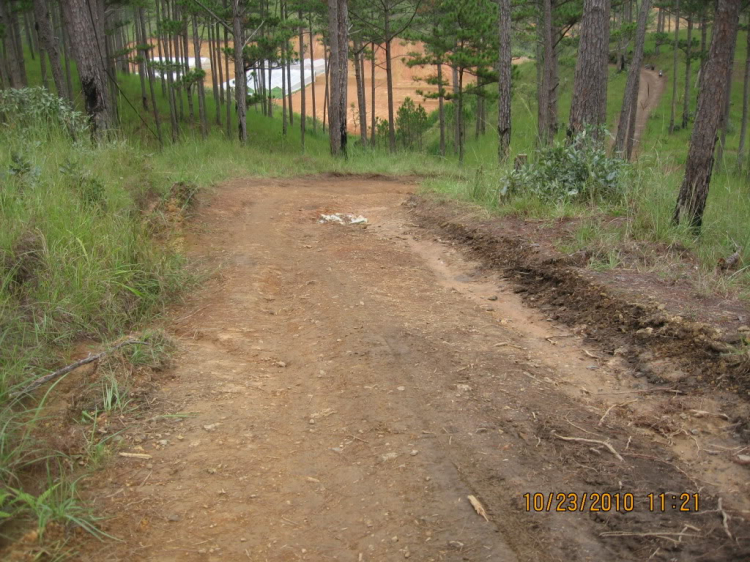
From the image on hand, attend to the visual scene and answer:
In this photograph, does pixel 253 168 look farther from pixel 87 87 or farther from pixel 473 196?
pixel 473 196

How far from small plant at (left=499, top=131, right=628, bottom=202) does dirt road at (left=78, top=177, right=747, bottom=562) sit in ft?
8.24

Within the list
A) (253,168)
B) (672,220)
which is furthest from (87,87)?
(672,220)

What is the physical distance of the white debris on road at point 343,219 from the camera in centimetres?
819

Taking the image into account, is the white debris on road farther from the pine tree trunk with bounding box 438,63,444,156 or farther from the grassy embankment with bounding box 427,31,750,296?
the pine tree trunk with bounding box 438,63,444,156

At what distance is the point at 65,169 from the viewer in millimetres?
5770

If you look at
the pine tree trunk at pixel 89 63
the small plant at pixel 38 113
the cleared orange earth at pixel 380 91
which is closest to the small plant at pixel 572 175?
the small plant at pixel 38 113

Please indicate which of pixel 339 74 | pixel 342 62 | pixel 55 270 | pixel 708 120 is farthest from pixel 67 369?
pixel 342 62

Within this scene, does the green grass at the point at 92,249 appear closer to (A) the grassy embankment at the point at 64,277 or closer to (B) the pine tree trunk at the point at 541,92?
(A) the grassy embankment at the point at 64,277

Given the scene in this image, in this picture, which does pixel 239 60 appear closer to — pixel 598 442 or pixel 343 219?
pixel 343 219

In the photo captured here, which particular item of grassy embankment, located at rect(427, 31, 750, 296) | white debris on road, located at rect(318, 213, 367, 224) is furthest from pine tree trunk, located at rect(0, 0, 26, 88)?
grassy embankment, located at rect(427, 31, 750, 296)

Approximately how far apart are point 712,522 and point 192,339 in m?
3.32
